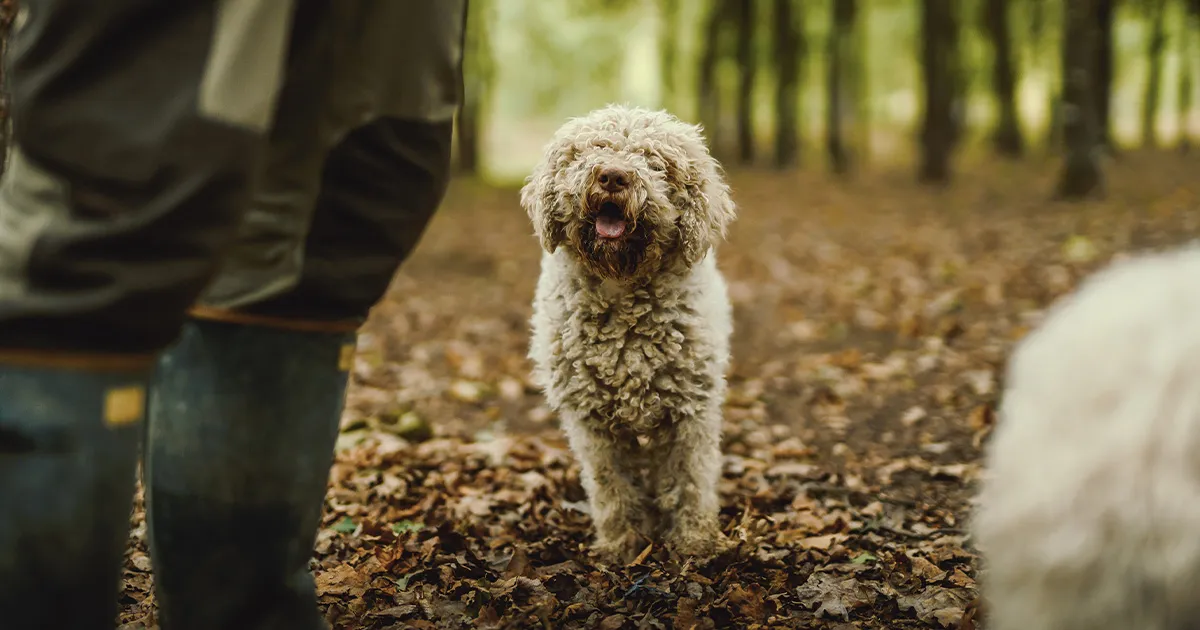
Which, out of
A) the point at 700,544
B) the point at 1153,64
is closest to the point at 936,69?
the point at 1153,64

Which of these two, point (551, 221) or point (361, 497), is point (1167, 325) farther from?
point (361, 497)

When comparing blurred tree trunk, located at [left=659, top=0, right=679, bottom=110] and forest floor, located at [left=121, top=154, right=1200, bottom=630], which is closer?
forest floor, located at [left=121, top=154, right=1200, bottom=630]

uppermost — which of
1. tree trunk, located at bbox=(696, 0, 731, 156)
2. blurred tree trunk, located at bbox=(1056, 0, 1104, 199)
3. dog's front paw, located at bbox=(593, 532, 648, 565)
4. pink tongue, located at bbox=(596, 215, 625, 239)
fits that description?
tree trunk, located at bbox=(696, 0, 731, 156)

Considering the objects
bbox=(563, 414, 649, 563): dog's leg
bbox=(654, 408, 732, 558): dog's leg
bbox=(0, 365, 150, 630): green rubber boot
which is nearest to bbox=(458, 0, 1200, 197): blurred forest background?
bbox=(654, 408, 732, 558): dog's leg

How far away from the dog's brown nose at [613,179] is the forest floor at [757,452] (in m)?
1.27

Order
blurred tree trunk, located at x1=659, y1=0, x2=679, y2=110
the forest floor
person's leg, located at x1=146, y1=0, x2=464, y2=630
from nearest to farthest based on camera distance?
person's leg, located at x1=146, y1=0, x2=464, y2=630 → the forest floor → blurred tree trunk, located at x1=659, y1=0, x2=679, y2=110

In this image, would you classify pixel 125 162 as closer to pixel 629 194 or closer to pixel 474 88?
pixel 629 194

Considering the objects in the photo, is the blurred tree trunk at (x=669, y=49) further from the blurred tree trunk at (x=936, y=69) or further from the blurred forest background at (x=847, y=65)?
the blurred tree trunk at (x=936, y=69)

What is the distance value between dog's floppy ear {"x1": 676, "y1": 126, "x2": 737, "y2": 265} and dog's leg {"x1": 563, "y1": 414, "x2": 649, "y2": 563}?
0.74 meters

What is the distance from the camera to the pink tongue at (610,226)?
3318 mm

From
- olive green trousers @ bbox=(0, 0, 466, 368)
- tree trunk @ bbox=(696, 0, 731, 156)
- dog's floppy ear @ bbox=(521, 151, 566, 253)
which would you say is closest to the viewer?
olive green trousers @ bbox=(0, 0, 466, 368)

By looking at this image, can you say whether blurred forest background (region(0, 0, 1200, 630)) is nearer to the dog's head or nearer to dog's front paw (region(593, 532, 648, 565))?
dog's front paw (region(593, 532, 648, 565))

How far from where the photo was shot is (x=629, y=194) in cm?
337

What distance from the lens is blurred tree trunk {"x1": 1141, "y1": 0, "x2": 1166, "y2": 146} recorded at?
77.2ft
